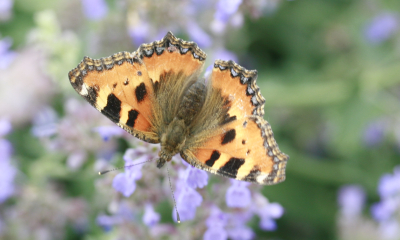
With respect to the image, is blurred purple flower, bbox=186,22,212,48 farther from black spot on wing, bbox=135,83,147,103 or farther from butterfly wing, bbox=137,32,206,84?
black spot on wing, bbox=135,83,147,103

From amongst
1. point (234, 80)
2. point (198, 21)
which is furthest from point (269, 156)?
point (198, 21)

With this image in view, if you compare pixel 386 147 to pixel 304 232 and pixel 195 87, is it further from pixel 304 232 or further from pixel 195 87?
pixel 195 87

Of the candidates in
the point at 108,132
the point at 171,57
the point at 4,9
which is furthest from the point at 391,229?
the point at 4,9

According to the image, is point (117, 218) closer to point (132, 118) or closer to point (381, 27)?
point (132, 118)

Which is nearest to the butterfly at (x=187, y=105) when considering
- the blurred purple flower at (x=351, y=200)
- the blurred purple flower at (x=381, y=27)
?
the blurred purple flower at (x=351, y=200)

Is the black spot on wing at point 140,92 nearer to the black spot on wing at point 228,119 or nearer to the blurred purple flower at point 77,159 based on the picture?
the black spot on wing at point 228,119
